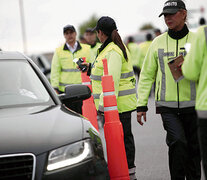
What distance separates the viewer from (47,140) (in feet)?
13.9

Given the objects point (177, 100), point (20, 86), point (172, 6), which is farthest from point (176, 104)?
point (20, 86)

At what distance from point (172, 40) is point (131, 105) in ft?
3.89

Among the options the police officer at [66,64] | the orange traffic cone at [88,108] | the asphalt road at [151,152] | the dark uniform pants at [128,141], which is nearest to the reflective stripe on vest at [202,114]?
the dark uniform pants at [128,141]

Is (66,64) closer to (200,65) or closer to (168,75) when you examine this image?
(168,75)

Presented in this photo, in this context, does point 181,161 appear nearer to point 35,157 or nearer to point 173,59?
point 173,59

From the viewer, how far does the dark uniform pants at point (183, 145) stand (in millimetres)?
5418

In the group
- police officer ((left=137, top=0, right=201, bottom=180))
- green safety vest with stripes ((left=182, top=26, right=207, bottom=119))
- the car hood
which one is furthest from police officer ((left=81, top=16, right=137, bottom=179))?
green safety vest with stripes ((left=182, top=26, right=207, bottom=119))

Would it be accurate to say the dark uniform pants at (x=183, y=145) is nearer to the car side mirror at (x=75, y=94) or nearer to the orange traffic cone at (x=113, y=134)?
the orange traffic cone at (x=113, y=134)

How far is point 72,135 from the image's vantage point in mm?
4367

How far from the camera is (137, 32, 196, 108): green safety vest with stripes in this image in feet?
17.7

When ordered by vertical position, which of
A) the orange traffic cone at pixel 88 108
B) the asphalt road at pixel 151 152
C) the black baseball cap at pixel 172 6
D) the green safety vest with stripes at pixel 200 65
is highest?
the black baseball cap at pixel 172 6

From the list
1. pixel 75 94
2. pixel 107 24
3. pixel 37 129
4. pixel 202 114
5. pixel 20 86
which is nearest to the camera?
pixel 202 114

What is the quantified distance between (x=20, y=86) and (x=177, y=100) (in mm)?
1589

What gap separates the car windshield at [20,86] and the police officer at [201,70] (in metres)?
1.55
